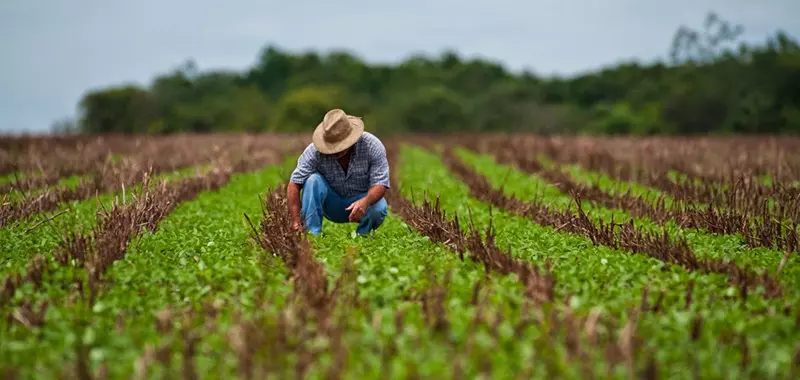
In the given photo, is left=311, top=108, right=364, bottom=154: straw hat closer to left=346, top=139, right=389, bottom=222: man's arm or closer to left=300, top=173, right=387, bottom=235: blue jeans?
left=346, top=139, right=389, bottom=222: man's arm

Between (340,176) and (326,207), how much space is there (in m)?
0.45

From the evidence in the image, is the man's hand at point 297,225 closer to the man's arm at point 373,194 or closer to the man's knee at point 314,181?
the man's knee at point 314,181

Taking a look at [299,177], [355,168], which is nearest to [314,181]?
[299,177]

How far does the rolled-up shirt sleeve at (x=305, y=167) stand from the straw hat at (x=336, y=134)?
299mm

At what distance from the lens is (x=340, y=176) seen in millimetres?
7160

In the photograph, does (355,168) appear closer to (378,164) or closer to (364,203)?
(378,164)

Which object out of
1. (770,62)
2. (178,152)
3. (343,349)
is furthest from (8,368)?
(770,62)

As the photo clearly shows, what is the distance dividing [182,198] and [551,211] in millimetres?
5214

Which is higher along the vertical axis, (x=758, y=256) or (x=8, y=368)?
(x=8, y=368)

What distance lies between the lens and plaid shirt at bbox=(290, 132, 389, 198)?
22.8 feet

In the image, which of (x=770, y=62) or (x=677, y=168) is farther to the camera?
(x=770, y=62)

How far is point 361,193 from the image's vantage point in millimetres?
7281

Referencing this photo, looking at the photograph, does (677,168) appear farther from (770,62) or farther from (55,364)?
(770,62)

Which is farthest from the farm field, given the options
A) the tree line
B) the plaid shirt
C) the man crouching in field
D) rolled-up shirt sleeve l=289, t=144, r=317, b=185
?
the tree line
